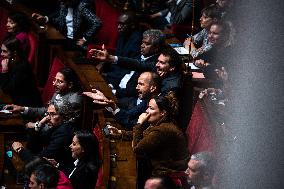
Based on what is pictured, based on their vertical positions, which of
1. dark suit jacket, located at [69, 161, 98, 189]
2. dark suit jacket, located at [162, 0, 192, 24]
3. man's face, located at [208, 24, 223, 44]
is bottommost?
dark suit jacket, located at [69, 161, 98, 189]

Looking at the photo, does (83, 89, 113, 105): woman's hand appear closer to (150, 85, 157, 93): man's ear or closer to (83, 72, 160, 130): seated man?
(83, 72, 160, 130): seated man

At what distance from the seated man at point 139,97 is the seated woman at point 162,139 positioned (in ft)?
1.04

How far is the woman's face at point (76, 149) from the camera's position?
454 cm

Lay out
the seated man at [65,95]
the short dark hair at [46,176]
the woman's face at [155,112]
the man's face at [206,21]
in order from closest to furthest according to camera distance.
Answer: the short dark hair at [46,176] < the woman's face at [155,112] < the seated man at [65,95] < the man's face at [206,21]

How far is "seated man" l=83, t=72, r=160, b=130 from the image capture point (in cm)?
478

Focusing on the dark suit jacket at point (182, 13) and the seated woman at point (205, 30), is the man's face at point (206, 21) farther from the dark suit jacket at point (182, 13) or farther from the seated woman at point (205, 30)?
the dark suit jacket at point (182, 13)

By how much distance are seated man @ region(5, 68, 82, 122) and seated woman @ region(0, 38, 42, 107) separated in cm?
35

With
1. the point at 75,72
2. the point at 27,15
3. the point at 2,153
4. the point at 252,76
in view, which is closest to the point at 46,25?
the point at 27,15

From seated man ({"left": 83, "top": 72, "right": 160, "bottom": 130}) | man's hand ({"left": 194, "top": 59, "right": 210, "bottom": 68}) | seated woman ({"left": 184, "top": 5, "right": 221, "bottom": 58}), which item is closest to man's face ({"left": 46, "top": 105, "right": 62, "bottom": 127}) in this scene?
seated man ({"left": 83, "top": 72, "right": 160, "bottom": 130})

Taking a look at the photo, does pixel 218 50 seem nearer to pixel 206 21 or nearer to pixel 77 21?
pixel 206 21

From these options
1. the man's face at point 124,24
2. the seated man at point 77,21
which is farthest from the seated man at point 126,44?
the seated man at point 77,21

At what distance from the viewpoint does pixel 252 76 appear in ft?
9.94

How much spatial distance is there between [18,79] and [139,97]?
1.35 meters

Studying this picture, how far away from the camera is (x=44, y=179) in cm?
414
